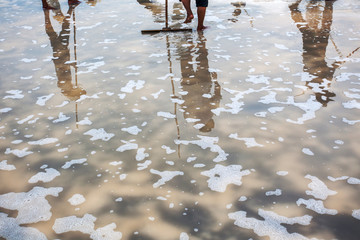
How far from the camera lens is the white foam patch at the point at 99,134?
3.63 m

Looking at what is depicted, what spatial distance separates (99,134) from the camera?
3707 mm

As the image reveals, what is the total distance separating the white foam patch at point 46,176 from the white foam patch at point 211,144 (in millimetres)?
1271

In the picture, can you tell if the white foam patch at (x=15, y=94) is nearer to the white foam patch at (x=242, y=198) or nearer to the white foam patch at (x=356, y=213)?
the white foam patch at (x=242, y=198)

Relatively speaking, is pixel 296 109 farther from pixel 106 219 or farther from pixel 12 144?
pixel 12 144

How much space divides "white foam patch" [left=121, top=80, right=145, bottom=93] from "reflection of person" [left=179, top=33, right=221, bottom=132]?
633 millimetres

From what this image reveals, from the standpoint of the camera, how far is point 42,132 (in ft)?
12.5

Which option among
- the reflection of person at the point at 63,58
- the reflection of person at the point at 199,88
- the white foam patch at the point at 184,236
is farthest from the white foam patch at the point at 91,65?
the white foam patch at the point at 184,236

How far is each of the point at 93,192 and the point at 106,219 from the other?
1.21ft

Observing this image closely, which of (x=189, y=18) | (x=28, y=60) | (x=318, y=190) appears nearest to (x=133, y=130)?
(x=318, y=190)

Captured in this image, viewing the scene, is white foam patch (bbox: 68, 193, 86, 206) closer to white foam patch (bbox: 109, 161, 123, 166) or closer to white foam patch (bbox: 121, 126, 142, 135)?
white foam patch (bbox: 109, 161, 123, 166)

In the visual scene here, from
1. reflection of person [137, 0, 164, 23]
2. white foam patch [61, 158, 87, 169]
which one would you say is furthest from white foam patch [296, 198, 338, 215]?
reflection of person [137, 0, 164, 23]

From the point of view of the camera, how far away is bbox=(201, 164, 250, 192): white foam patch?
2.91 m

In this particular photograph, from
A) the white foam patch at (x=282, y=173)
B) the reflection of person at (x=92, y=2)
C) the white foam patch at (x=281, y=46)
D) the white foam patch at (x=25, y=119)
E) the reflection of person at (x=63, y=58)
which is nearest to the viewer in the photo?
the white foam patch at (x=282, y=173)

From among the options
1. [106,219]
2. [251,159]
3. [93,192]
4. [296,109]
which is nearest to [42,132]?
[93,192]
